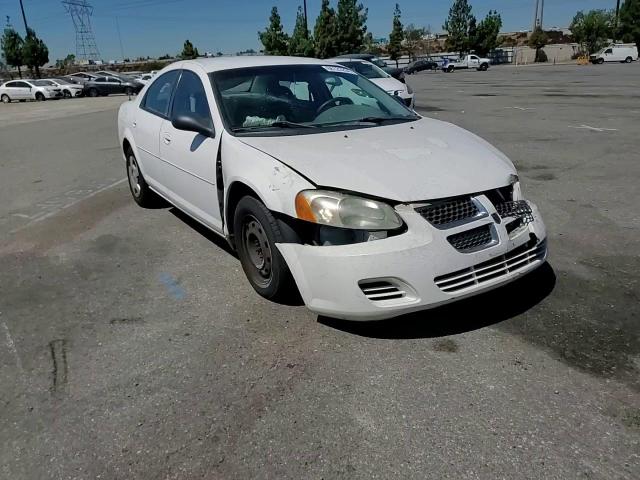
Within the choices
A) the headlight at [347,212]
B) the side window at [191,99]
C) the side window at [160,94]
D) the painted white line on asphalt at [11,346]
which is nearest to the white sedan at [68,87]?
the side window at [160,94]

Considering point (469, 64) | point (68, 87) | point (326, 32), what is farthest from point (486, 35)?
point (68, 87)

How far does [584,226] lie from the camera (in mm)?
4969

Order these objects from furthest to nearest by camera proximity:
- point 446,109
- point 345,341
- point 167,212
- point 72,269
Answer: point 446,109, point 167,212, point 72,269, point 345,341

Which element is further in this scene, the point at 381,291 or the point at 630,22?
the point at 630,22

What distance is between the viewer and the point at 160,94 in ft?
16.7

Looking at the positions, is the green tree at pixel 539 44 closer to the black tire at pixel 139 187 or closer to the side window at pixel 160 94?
the black tire at pixel 139 187

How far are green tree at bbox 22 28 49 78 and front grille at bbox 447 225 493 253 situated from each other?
62146 millimetres

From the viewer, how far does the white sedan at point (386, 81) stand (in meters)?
11.8

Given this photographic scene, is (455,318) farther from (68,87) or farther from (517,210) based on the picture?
(68,87)

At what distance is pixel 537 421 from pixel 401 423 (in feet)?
2.00

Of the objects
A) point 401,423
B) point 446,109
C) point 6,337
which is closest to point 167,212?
point 6,337

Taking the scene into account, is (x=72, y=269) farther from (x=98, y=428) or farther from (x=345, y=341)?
(x=345, y=341)

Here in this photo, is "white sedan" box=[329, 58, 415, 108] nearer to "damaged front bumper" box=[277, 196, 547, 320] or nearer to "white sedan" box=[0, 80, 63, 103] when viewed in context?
"damaged front bumper" box=[277, 196, 547, 320]

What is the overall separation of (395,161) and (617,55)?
206 ft
